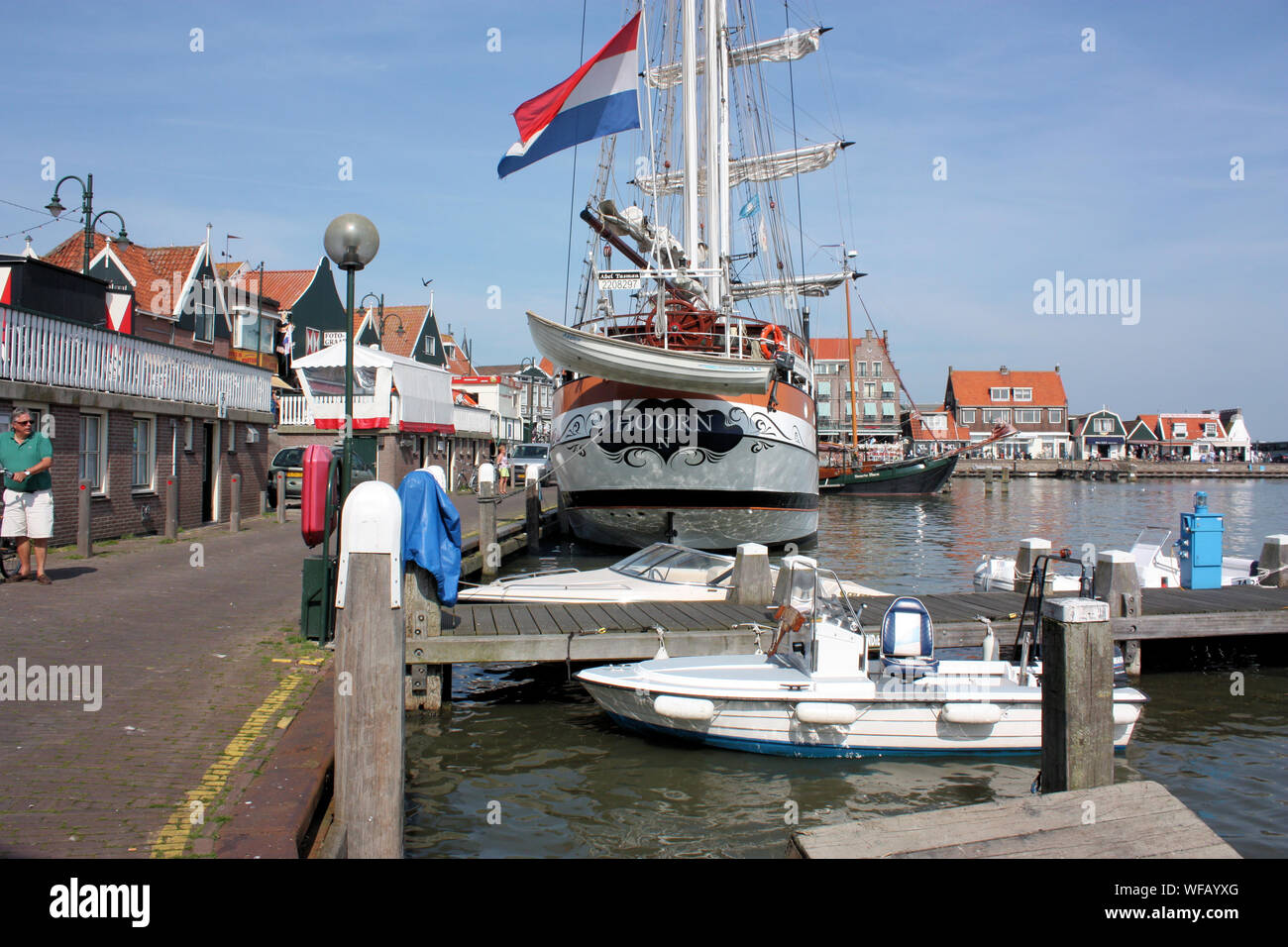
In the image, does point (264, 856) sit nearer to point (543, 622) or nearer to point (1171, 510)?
point (543, 622)

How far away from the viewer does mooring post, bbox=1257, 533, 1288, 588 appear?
13.0 meters

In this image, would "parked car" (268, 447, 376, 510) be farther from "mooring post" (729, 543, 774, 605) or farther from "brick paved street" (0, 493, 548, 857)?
"mooring post" (729, 543, 774, 605)

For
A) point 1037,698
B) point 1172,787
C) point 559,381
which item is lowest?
point 1172,787

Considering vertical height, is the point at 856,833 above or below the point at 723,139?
below

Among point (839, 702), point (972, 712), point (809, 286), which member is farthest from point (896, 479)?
point (839, 702)

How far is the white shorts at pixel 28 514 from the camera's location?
1095 centimetres

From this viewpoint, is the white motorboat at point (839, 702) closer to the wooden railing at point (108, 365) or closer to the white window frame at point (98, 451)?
the wooden railing at point (108, 365)

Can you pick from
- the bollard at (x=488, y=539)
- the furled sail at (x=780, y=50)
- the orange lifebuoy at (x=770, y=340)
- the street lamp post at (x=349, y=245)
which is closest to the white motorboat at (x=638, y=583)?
the street lamp post at (x=349, y=245)

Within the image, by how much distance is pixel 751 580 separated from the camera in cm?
1130

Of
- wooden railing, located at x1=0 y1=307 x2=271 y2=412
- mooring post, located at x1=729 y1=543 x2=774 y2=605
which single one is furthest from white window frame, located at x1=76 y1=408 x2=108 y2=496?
mooring post, located at x1=729 y1=543 x2=774 y2=605

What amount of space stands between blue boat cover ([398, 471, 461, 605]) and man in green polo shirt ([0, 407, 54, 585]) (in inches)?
226

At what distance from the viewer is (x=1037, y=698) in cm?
809
